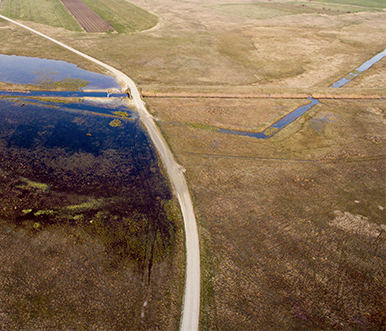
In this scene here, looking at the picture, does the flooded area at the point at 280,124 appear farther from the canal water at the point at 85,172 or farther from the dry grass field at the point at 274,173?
the canal water at the point at 85,172

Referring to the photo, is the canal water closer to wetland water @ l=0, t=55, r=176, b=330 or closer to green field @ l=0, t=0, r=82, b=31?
wetland water @ l=0, t=55, r=176, b=330

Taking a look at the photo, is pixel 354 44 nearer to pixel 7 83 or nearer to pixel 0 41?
pixel 7 83

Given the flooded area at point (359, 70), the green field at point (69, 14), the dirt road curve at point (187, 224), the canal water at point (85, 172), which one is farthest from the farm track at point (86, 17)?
the flooded area at point (359, 70)

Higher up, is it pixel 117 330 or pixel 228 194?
pixel 228 194

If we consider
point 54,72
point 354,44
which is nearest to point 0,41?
point 54,72

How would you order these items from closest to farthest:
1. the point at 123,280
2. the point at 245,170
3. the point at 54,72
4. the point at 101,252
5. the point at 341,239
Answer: the point at 123,280 → the point at 101,252 → the point at 341,239 → the point at 245,170 → the point at 54,72

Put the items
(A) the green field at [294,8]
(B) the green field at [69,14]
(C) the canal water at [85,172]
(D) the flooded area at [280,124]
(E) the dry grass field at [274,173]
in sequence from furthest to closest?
(A) the green field at [294,8]
(B) the green field at [69,14]
(D) the flooded area at [280,124]
(C) the canal water at [85,172]
(E) the dry grass field at [274,173]
